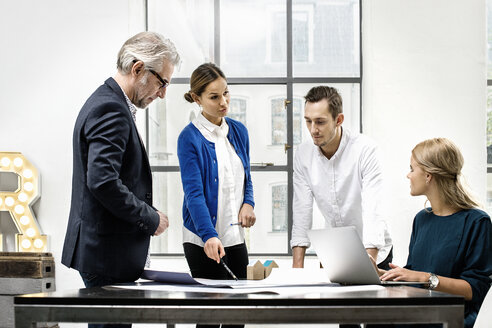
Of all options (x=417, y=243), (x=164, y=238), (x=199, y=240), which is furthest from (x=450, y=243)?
(x=164, y=238)

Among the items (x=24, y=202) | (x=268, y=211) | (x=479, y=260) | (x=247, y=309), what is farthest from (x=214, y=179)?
(x=24, y=202)

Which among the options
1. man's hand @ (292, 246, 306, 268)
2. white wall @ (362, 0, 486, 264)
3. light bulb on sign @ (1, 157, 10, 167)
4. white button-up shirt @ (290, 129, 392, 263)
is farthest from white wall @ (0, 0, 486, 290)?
man's hand @ (292, 246, 306, 268)

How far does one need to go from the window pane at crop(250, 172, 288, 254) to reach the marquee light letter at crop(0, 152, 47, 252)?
1.62 meters

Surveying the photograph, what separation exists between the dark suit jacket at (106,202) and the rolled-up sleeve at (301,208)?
1033 millimetres

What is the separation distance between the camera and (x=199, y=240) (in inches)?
104

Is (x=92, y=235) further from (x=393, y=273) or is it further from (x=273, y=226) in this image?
(x=273, y=226)

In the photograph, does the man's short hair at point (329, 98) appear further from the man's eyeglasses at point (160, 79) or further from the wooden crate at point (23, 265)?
the wooden crate at point (23, 265)

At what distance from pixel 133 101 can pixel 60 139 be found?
107 inches

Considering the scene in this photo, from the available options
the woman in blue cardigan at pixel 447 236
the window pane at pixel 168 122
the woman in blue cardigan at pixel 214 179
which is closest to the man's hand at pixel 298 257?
the woman in blue cardigan at pixel 214 179

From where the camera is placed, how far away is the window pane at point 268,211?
4684 mm

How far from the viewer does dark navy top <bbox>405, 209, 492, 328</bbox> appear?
1.97m

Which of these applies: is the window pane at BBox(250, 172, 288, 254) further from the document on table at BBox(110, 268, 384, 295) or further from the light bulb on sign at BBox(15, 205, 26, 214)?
the document on table at BBox(110, 268, 384, 295)

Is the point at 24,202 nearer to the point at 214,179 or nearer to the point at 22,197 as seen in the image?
the point at 22,197

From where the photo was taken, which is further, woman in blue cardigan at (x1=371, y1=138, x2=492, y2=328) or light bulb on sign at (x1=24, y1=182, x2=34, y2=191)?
light bulb on sign at (x1=24, y1=182, x2=34, y2=191)
